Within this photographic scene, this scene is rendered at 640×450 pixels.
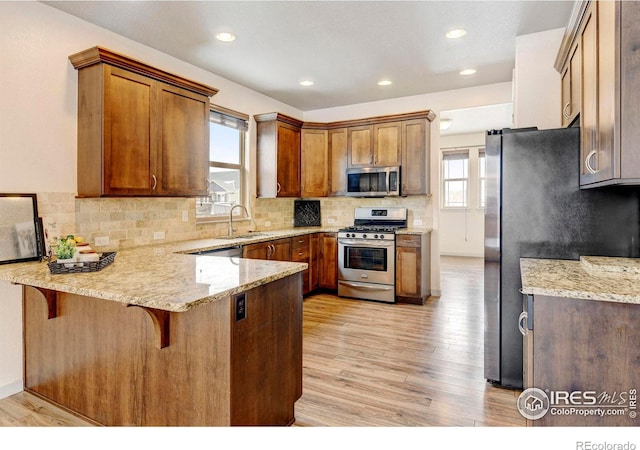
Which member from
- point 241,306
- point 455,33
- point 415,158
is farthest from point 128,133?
point 415,158

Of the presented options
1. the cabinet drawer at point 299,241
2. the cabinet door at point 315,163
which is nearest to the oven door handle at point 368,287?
the cabinet drawer at point 299,241

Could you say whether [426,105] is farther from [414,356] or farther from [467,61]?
[414,356]

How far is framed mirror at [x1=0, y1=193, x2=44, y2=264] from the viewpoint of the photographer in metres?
2.36

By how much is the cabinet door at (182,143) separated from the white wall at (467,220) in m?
6.68

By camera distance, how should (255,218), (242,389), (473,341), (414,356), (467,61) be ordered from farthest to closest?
(255,218)
(467,61)
(473,341)
(414,356)
(242,389)

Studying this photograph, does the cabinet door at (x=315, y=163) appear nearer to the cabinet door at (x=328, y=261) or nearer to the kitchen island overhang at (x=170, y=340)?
the cabinet door at (x=328, y=261)

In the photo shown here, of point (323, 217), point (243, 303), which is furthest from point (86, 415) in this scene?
point (323, 217)

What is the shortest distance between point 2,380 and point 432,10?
398cm

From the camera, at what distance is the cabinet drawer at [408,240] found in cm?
464

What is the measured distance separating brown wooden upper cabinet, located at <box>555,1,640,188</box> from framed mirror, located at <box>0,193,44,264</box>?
10.8 feet

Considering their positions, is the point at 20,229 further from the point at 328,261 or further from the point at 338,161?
the point at 338,161

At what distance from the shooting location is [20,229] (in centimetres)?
245

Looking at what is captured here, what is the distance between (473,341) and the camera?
344 cm

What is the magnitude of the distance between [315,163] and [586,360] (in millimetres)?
4257
